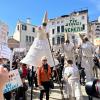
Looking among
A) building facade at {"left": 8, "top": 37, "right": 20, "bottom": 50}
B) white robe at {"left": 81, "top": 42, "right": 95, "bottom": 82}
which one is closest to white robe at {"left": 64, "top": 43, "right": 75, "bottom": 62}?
white robe at {"left": 81, "top": 42, "right": 95, "bottom": 82}

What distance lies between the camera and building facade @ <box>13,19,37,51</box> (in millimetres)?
71500

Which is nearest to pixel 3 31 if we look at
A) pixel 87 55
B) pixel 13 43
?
pixel 87 55

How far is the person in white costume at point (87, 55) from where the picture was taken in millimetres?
12641

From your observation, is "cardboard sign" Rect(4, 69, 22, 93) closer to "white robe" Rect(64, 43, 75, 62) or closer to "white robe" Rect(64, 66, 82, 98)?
"white robe" Rect(64, 66, 82, 98)

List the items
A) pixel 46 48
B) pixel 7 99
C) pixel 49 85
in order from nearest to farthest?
pixel 7 99 < pixel 49 85 < pixel 46 48

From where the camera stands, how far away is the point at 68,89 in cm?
1120

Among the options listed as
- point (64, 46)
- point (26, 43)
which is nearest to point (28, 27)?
point (26, 43)

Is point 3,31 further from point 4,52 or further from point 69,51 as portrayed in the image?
point 69,51

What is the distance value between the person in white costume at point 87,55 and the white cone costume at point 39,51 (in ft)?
4.23

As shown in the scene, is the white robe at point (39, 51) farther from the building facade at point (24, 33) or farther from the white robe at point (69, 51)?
the building facade at point (24, 33)

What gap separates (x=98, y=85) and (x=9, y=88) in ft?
23.7

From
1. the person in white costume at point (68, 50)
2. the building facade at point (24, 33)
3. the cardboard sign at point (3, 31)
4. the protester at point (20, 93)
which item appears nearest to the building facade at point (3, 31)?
the cardboard sign at point (3, 31)

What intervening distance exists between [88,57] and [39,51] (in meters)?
1.85

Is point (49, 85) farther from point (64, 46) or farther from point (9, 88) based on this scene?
point (64, 46)
